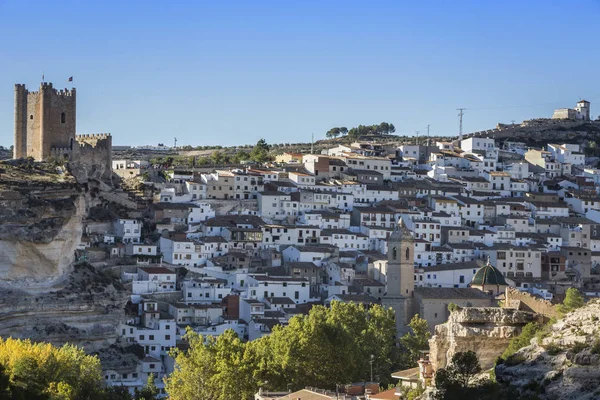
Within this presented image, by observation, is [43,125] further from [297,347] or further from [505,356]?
[505,356]

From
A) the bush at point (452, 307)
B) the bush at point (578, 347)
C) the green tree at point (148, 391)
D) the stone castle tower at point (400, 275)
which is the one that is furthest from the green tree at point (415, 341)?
the bush at point (578, 347)

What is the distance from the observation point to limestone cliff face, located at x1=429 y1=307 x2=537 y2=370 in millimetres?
28766

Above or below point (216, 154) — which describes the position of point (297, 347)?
below

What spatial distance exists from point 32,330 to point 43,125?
60.3 feet

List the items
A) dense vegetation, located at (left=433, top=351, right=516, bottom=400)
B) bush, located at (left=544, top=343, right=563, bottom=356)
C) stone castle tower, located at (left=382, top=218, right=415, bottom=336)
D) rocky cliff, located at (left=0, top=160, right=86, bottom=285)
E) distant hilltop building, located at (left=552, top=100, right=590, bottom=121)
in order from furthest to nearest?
distant hilltop building, located at (left=552, top=100, right=590, bottom=121)
stone castle tower, located at (left=382, top=218, right=415, bottom=336)
rocky cliff, located at (left=0, top=160, right=86, bottom=285)
bush, located at (left=544, top=343, right=563, bottom=356)
dense vegetation, located at (left=433, top=351, right=516, bottom=400)

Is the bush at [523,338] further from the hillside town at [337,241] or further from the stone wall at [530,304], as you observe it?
the hillside town at [337,241]

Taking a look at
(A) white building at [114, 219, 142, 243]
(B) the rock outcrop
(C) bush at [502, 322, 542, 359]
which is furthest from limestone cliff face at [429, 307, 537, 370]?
(A) white building at [114, 219, 142, 243]

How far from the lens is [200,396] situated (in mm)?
42125

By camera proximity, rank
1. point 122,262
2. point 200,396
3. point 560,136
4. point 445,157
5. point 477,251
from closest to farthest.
Answer: point 200,396, point 122,262, point 477,251, point 445,157, point 560,136

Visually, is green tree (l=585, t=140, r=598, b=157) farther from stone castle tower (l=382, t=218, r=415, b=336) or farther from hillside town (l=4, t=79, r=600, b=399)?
stone castle tower (l=382, t=218, r=415, b=336)

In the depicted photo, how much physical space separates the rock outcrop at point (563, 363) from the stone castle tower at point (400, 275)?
30.6m

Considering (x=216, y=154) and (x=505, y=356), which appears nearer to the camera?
(x=505, y=356)

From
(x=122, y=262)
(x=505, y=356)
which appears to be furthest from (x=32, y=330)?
(x=505, y=356)

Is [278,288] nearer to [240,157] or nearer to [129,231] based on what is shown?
[129,231]
